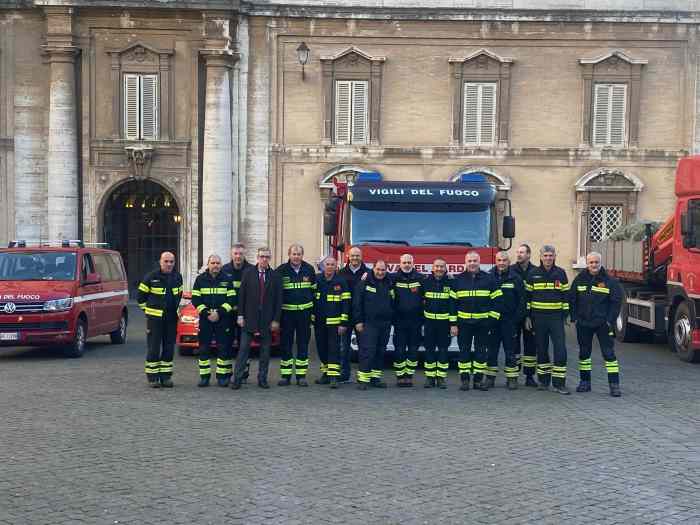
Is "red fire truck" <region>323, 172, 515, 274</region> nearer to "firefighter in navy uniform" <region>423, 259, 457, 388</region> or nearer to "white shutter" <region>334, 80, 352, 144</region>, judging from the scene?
"firefighter in navy uniform" <region>423, 259, 457, 388</region>

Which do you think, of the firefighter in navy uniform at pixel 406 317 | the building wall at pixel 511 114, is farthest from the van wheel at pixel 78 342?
the building wall at pixel 511 114

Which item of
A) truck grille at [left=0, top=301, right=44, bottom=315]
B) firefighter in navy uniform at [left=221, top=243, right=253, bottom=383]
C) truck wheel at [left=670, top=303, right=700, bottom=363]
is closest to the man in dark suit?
firefighter in navy uniform at [left=221, top=243, right=253, bottom=383]

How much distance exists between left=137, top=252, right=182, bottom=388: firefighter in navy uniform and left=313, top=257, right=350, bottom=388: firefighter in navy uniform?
6.15 feet

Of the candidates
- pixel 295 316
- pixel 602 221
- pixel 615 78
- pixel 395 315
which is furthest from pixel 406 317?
pixel 615 78

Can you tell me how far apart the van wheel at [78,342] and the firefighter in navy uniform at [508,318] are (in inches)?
278

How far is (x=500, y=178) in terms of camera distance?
1135 inches

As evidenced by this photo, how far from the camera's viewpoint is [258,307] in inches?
489

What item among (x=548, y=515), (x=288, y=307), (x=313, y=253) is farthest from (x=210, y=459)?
(x=313, y=253)

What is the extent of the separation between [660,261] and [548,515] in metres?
12.8

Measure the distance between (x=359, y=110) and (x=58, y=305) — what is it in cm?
1521

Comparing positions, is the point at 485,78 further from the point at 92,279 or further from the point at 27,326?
the point at 27,326

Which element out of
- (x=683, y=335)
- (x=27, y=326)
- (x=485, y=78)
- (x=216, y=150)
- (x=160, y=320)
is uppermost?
(x=485, y=78)

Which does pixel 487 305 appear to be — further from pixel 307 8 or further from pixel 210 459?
pixel 307 8

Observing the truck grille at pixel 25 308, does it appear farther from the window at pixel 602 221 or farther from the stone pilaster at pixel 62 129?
the window at pixel 602 221
